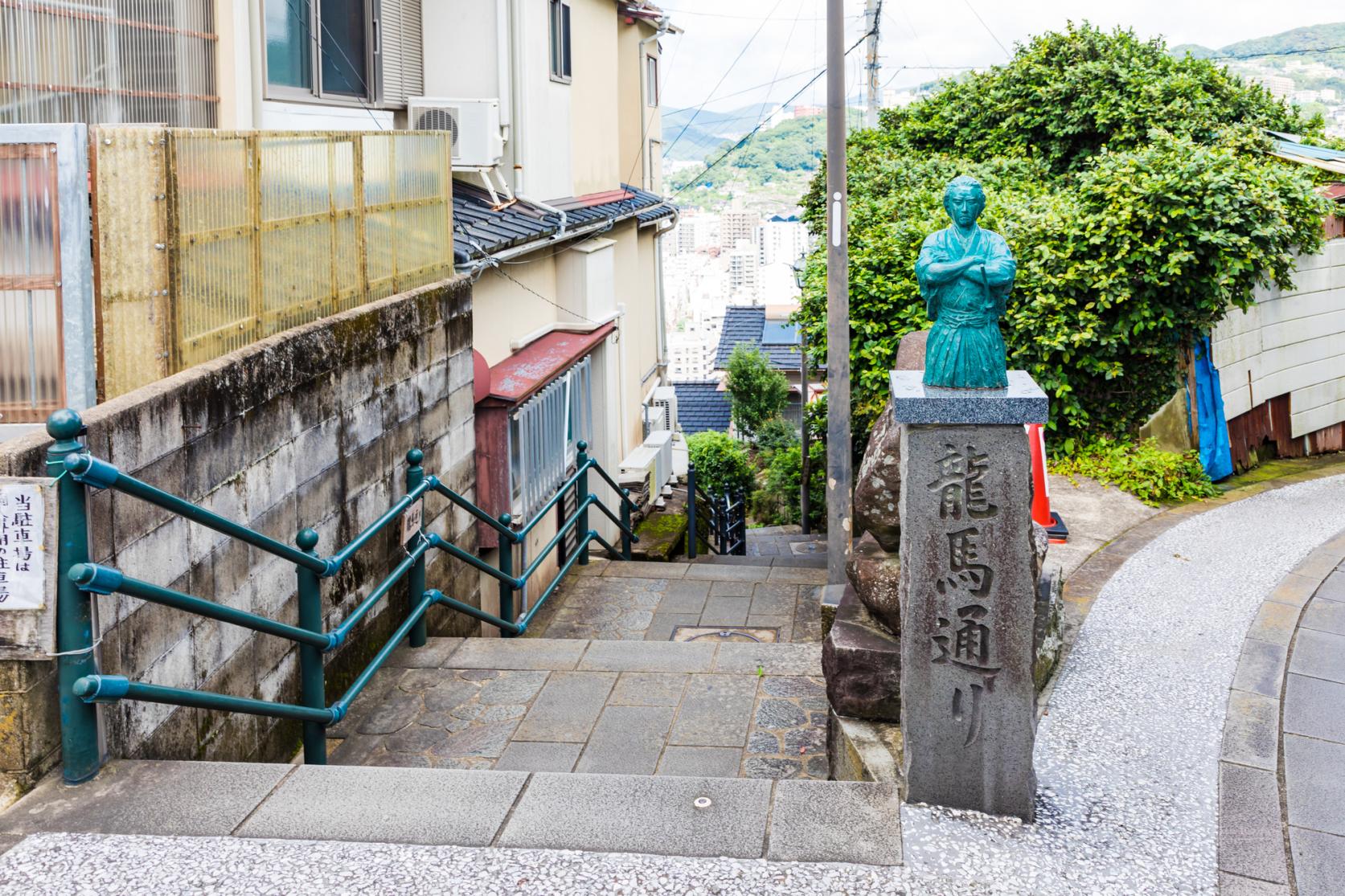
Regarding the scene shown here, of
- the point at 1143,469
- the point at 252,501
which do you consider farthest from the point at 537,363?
the point at 252,501

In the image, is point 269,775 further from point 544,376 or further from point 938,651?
point 544,376

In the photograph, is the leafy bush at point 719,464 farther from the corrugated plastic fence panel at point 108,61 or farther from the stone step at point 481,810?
the stone step at point 481,810

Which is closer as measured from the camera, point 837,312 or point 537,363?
point 837,312

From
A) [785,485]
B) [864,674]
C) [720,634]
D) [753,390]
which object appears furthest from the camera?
[753,390]

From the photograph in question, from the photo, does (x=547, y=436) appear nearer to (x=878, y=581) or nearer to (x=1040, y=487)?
(x=1040, y=487)

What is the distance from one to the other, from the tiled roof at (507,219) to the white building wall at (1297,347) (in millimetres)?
7069

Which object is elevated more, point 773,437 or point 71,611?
point 71,611

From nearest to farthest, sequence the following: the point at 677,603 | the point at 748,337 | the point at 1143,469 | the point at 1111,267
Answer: the point at 677,603 < the point at 1143,469 < the point at 1111,267 < the point at 748,337

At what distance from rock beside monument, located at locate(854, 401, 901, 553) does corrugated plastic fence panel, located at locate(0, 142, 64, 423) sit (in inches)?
142

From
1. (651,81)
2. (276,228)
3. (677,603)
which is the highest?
(651,81)

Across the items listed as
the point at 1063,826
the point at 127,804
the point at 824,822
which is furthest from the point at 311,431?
the point at 1063,826

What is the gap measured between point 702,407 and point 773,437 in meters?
11.8

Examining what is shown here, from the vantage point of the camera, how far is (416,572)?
782cm

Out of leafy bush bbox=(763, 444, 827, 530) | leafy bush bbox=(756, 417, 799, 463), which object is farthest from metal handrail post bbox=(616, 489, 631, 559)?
leafy bush bbox=(756, 417, 799, 463)
